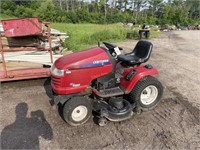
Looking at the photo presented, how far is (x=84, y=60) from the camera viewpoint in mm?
2887

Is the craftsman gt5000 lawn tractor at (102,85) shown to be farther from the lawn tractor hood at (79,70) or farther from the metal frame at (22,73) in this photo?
the metal frame at (22,73)

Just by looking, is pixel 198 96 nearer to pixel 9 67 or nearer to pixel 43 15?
pixel 9 67

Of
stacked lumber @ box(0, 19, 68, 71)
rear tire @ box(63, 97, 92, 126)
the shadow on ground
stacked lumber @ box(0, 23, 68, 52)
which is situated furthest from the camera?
stacked lumber @ box(0, 23, 68, 52)

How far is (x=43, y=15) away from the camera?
27750 mm

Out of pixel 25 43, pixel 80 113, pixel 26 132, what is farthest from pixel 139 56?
pixel 25 43

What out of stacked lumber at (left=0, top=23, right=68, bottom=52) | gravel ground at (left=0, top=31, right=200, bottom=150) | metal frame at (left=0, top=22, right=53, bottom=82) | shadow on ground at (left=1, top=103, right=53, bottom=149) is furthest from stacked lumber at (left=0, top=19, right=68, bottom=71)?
shadow on ground at (left=1, top=103, right=53, bottom=149)

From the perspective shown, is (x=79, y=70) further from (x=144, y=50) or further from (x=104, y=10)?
(x=104, y=10)

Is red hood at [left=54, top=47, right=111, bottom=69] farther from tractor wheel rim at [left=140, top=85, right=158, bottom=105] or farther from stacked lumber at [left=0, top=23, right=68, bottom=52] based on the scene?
stacked lumber at [left=0, top=23, right=68, bottom=52]

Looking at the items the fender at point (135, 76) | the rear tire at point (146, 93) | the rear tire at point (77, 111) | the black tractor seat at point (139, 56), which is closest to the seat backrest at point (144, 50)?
the black tractor seat at point (139, 56)

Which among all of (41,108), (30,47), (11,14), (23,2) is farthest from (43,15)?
(41,108)

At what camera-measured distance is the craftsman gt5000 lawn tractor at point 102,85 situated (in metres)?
2.86

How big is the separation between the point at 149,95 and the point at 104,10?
1518 inches

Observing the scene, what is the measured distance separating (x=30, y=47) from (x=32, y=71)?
1338mm

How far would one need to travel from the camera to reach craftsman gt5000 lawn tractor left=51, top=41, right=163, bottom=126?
286cm
